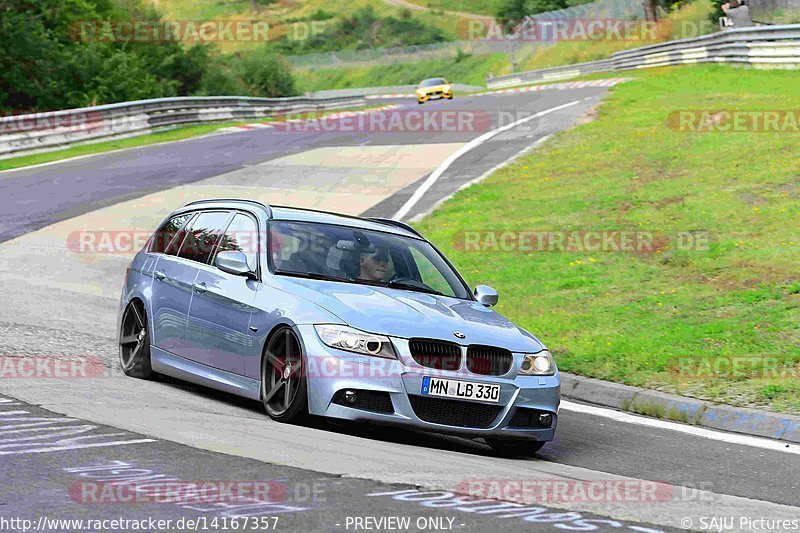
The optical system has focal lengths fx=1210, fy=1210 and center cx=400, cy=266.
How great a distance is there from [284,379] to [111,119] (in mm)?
28227

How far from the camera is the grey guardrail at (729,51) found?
33.9 m

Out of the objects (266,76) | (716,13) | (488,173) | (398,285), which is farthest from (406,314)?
(716,13)

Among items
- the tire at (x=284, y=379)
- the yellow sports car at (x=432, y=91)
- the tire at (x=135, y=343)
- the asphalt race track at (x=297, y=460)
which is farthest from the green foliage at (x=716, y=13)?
the tire at (x=284, y=379)

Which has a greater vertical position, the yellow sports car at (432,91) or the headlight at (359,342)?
the headlight at (359,342)

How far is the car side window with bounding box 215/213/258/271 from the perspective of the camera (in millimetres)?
9227

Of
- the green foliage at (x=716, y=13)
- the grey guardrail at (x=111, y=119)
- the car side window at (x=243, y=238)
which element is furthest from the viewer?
the green foliage at (x=716, y=13)

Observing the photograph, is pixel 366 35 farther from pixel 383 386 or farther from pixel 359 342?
pixel 383 386

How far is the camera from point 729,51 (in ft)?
131

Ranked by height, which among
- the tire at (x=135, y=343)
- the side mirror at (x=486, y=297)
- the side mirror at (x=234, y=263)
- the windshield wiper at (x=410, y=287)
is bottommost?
the tire at (x=135, y=343)

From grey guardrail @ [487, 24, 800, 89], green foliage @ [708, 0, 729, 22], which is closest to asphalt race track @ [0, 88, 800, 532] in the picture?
grey guardrail @ [487, 24, 800, 89]

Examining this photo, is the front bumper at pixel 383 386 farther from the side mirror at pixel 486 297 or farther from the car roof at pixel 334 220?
the car roof at pixel 334 220

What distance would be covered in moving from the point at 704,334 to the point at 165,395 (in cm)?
555

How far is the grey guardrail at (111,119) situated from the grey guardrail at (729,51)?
642 inches

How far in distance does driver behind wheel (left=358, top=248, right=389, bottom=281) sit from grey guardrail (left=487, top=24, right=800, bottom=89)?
1046 inches
